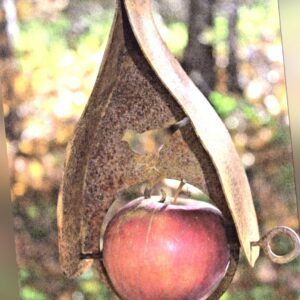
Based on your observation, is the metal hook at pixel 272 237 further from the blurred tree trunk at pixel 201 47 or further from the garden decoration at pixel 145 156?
the blurred tree trunk at pixel 201 47

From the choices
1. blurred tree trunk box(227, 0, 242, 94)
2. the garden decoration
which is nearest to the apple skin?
the garden decoration

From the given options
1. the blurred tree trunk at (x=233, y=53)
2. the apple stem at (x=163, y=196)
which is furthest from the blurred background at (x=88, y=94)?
the apple stem at (x=163, y=196)

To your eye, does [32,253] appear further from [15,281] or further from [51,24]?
[51,24]

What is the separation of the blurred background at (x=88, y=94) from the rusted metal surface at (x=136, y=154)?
0.11 ft

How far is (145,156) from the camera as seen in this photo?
50.0 inches

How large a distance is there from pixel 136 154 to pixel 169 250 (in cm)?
21

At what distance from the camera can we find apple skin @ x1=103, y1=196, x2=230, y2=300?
1191mm

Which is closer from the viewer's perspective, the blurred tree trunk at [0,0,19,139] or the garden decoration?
the garden decoration

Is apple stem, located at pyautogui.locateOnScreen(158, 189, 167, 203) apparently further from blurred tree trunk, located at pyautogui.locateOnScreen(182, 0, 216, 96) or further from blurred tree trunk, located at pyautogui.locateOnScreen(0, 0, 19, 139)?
blurred tree trunk, located at pyautogui.locateOnScreen(0, 0, 19, 139)

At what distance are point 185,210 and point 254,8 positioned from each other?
0.44 metres

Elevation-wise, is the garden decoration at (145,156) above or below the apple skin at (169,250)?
above

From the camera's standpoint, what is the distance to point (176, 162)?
1.23 meters

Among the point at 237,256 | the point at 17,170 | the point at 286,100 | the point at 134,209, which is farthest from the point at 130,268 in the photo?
the point at 286,100

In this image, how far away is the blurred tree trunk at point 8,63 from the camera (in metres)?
1.32
